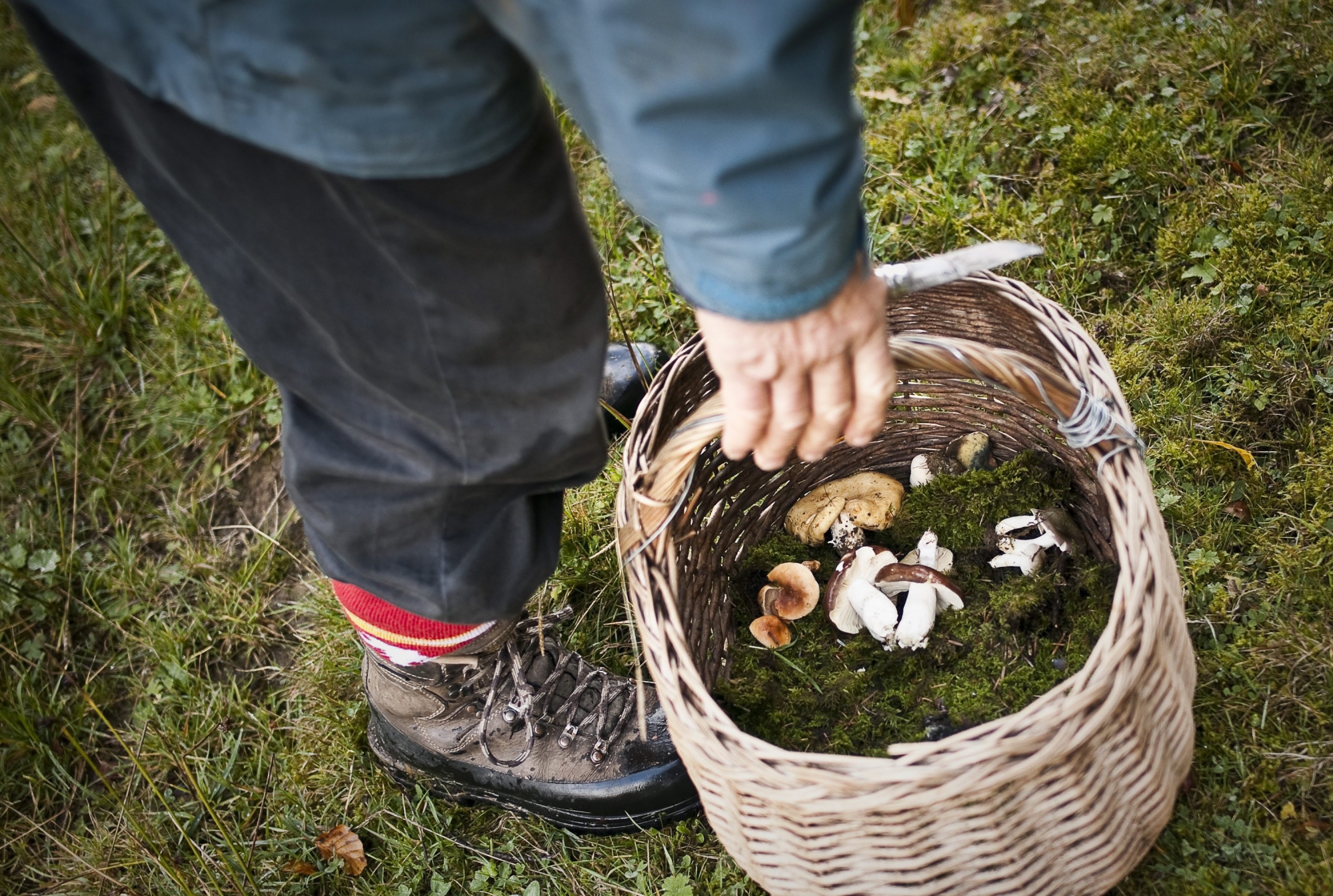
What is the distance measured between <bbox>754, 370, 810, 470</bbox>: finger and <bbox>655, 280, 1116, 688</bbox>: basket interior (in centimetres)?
47

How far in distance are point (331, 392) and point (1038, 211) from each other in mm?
1836

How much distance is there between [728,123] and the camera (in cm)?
83

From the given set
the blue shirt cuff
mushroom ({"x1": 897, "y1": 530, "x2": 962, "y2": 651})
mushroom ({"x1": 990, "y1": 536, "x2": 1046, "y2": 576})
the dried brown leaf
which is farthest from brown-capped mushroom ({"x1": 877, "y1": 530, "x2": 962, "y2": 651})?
the dried brown leaf

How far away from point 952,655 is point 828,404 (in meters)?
0.81

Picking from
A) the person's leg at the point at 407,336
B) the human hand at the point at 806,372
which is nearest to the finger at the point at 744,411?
the human hand at the point at 806,372

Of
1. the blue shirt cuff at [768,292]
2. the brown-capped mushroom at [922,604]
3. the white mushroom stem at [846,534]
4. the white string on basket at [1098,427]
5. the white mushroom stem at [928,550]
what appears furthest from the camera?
the white mushroom stem at [846,534]

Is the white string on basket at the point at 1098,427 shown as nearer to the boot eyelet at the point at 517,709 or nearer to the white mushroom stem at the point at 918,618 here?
the white mushroom stem at the point at 918,618

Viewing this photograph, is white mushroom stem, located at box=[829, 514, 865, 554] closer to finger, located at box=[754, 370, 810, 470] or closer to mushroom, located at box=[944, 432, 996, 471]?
mushroom, located at box=[944, 432, 996, 471]

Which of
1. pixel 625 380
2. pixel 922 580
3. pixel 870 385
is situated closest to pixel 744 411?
pixel 870 385

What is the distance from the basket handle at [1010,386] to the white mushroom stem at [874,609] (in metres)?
0.50

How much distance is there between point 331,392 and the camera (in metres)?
1.32

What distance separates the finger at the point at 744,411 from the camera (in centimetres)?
109

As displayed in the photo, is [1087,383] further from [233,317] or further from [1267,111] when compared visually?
[1267,111]

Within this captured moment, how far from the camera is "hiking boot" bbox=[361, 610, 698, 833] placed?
1.85m
